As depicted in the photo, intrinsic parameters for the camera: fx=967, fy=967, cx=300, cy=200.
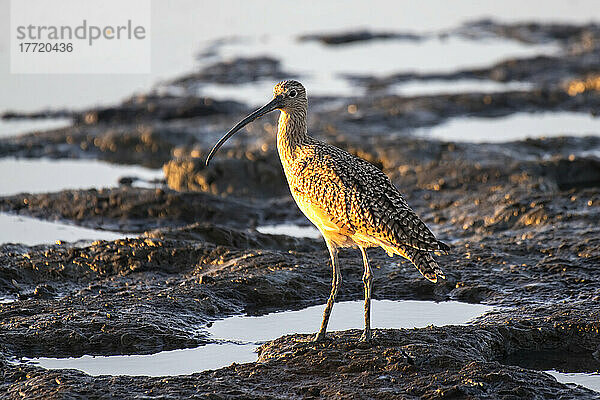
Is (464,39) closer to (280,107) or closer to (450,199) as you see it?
(450,199)

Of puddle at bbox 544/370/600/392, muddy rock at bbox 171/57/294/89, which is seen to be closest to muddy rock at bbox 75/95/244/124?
muddy rock at bbox 171/57/294/89

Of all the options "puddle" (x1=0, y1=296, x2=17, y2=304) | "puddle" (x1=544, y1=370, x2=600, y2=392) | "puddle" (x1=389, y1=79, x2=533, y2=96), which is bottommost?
"puddle" (x1=544, y1=370, x2=600, y2=392)

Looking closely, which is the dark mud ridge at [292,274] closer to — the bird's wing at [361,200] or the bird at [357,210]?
the bird at [357,210]

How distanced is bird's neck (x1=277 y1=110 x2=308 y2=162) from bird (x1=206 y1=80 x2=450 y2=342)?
6cm

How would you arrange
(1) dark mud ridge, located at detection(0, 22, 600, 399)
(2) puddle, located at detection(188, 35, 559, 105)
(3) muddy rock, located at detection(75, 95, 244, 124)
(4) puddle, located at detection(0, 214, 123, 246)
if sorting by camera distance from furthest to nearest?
(2) puddle, located at detection(188, 35, 559, 105)
(3) muddy rock, located at detection(75, 95, 244, 124)
(4) puddle, located at detection(0, 214, 123, 246)
(1) dark mud ridge, located at detection(0, 22, 600, 399)

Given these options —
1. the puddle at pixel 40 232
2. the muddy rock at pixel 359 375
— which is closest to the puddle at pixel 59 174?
the puddle at pixel 40 232

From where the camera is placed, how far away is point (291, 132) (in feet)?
25.0

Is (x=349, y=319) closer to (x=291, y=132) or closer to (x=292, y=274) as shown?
(x=292, y=274)

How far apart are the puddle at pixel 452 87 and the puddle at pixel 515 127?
1712 mm

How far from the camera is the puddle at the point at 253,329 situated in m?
6.75

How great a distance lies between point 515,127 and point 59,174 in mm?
7871

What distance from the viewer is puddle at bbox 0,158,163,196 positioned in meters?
13.7

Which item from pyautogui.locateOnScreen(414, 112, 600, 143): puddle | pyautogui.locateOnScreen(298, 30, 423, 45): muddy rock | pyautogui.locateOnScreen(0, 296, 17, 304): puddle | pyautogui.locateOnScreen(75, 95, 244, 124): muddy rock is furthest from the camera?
pyautogui.locateOnScreen(298, 30, 423, 45): muddy rock

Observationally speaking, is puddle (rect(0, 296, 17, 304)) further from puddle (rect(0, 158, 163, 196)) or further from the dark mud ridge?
puddle (rect(0, 158, 163, 196))
